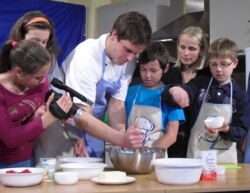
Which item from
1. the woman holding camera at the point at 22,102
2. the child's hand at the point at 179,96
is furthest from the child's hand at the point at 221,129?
the woman holding camera at the point at 22,102

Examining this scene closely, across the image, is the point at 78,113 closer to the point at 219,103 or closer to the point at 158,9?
the point at 219,103

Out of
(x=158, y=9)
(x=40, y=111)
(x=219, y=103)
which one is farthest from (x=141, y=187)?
(x=158, y=9)

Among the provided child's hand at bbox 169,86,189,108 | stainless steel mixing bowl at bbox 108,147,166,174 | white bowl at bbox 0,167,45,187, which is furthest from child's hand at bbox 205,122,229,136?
white bowl at bbox 0,167,45,187

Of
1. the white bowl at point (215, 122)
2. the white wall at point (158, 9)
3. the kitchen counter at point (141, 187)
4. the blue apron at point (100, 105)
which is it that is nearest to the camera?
Result: the kitchen counter at point (141, 187)

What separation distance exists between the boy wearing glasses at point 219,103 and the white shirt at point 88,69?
26 centimetres

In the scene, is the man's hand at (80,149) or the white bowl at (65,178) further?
the man's hand at (80,149)

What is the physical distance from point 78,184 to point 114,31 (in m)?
0.68

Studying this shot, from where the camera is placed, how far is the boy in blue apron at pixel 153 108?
→ 1715 mm

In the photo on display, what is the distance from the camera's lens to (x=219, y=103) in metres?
1.78

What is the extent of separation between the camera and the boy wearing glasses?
173 centimetres

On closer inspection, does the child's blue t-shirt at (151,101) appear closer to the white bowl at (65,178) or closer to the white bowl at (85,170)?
the white bowl at (85,170)

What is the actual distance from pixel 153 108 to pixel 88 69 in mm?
389

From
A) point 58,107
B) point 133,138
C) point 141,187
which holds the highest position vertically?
point 58,107

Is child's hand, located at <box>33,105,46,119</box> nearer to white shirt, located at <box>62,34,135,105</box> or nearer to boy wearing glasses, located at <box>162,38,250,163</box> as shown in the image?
white shirt, located at <box>62,34,135,105</box>
